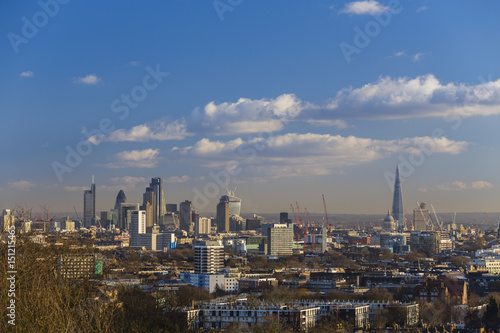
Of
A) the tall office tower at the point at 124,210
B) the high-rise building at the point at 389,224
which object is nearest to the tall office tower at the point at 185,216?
the tall office tower at the point at 124,210

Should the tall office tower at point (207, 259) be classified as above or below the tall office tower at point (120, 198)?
below

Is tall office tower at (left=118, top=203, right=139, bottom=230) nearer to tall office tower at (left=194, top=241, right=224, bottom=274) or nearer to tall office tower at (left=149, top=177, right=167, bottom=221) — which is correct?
tall office tower at (left=149, top=177, right=167, bottom=221)

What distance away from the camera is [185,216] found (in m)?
176

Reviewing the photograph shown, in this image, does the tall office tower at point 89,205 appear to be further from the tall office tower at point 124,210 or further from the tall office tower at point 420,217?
the tall office tower at point 420,217

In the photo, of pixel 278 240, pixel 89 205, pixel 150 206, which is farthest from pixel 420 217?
pixel 278 240

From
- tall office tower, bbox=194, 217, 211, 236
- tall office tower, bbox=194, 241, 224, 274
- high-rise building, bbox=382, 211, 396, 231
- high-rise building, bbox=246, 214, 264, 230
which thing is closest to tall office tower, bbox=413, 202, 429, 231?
high-rise building, bbox=382, 211, 396, 231

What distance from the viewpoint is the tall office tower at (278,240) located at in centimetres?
11019

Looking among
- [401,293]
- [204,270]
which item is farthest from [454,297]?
[204,270]

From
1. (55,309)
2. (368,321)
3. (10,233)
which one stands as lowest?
(368,321)

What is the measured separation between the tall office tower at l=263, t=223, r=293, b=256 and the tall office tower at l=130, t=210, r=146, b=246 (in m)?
25.6

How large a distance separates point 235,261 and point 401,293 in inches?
1365

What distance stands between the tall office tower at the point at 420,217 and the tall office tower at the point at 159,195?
47.1m

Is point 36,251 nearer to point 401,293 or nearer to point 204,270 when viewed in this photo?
point 401,293

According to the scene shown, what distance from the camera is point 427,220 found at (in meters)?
184
